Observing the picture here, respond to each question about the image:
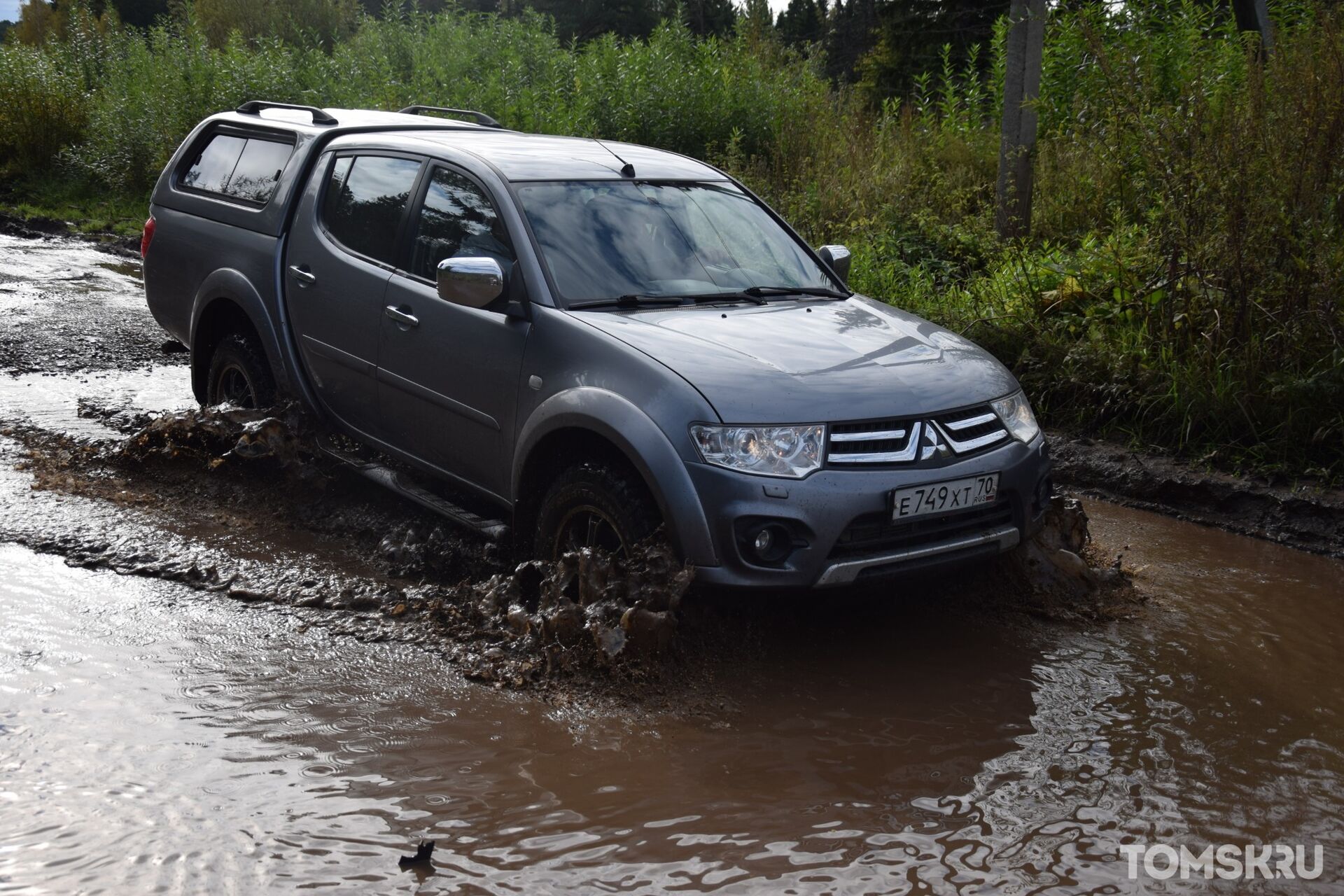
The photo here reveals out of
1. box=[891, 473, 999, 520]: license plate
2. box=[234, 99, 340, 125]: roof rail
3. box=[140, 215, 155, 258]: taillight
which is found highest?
box=[234, 99, 340, 125]: roof rail

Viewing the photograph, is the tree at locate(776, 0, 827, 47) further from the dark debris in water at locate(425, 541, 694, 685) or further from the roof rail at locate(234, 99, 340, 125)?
the dark debris in water at locate(425, 541, 694, 685)

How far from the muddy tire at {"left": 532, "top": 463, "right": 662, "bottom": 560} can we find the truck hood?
0.43 metres

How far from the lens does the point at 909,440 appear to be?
3990mm

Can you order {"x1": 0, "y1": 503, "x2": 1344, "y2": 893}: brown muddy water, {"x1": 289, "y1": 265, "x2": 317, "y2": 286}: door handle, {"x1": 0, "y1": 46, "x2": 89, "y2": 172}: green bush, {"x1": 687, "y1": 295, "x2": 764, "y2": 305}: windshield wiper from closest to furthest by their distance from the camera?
1. {"x1": 0, "y1": 503, "x2": 1344, "y2": 893}: brown muddy water
2. {"x1": 687, "y1": 295, "x2": 764, "y2": 305}: windshield wiper
3. {"x1": 289, "y1": 265, "x2": 317, "y2": 286}: door handle
4. {"x1": 0, "y1": 46, "x2": 89, "y2": 172}: green bush

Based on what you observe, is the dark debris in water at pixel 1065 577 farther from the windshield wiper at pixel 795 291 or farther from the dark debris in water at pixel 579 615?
the dark debris in water at pixel 579 615

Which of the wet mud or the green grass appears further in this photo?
the green grass

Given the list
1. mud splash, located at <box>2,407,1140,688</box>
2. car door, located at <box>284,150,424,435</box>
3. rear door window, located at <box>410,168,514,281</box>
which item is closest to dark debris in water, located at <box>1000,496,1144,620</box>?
mud splash, located at <box>2,407,1140,688</box>

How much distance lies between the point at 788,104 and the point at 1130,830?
1139 cm

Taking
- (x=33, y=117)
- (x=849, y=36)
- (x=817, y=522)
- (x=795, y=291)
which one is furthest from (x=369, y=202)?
(x=849, y=36)

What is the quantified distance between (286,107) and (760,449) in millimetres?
4137

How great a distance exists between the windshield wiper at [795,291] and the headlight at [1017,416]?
3.19 ft

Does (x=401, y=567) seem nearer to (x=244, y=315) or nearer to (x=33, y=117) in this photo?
(x=244, y=315)

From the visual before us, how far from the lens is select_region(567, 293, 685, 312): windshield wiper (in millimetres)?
4449

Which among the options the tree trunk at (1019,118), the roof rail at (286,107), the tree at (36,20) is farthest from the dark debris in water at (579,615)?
the tree at (36,20)
